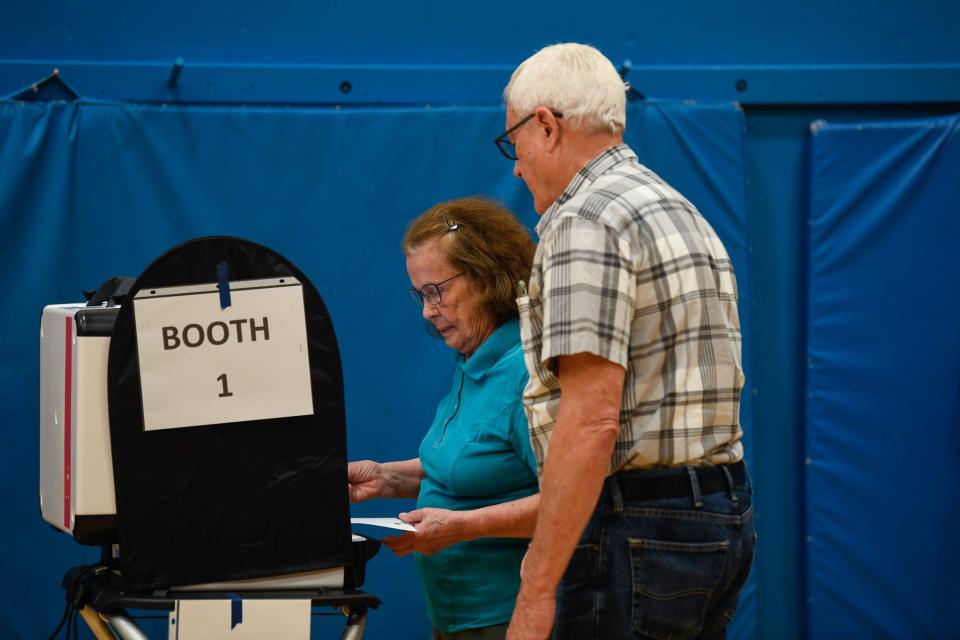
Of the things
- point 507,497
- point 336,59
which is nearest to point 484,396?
point 507,497

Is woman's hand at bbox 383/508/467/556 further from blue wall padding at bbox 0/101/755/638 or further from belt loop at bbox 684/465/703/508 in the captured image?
blue wall padding at bbox 0/101/755/638

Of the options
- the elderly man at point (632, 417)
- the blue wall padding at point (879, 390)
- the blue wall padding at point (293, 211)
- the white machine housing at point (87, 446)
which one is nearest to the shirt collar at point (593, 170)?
the elderly man at point (632, 417)

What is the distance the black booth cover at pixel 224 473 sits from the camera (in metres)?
1.35

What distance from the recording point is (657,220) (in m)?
1.36

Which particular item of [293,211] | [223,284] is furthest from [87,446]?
[293,211]

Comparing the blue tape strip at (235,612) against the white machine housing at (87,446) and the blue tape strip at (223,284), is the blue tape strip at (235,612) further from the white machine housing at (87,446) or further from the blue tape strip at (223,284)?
the blue tape strip at (223,284)

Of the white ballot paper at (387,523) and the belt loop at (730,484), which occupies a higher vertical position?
the belt loop at (730,484)

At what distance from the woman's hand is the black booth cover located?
23 cm

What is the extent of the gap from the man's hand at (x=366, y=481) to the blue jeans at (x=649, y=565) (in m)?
0.69

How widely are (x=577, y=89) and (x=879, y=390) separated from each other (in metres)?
2.51

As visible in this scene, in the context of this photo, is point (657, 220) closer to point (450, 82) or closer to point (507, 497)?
point (507, 497)

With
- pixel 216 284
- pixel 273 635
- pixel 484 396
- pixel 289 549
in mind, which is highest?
pixel 216 284

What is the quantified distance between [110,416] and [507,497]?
2.42ft

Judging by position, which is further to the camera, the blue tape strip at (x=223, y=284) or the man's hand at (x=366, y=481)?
the man's hand at (x=366, y=481)
